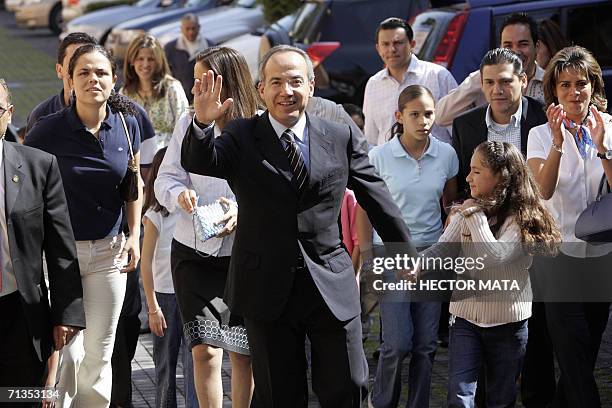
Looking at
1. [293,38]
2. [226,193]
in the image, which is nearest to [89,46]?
[226,193]

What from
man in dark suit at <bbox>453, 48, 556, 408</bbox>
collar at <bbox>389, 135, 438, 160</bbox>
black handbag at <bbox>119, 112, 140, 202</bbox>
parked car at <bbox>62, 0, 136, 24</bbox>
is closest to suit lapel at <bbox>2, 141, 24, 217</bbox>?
black handbag at <bbox>119, 112, 140, 202</bbox>

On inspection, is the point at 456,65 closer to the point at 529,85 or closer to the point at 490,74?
the point at 529,85

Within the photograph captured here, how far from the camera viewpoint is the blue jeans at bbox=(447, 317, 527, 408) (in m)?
5.92

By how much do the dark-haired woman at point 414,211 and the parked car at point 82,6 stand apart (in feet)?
66.1

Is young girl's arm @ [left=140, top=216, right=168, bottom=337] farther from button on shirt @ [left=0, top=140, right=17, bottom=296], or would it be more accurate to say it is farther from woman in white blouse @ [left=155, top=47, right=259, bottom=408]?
button on shirt @ [left=0, top=140, right=17, bottom=296]

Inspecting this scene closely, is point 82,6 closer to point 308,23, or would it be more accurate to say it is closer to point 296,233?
point 308,23

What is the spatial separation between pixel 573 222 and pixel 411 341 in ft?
3.45

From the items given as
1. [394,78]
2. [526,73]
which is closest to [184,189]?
[526,73]

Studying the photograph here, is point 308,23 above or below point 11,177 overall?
above

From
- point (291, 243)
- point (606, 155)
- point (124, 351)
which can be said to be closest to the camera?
point (291, 243)

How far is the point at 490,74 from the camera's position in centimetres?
688

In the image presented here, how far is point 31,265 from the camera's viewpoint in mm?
5371

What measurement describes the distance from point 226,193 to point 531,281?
5.39 ft

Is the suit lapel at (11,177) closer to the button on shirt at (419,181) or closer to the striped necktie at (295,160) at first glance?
the striped necktie at (295,160)
